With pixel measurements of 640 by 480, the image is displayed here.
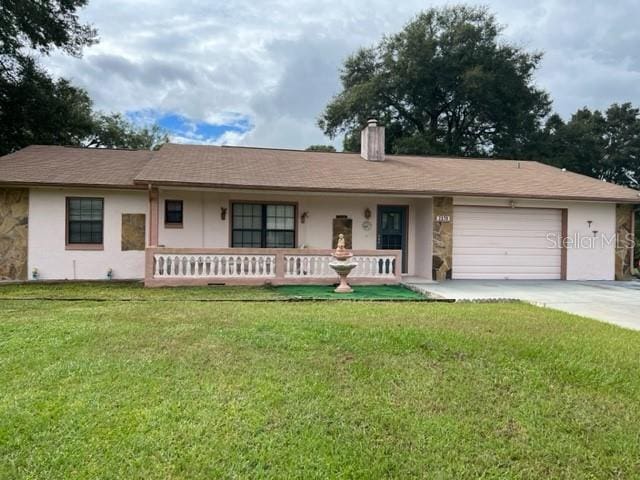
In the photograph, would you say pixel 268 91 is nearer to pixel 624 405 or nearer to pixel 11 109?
pixel 11 109

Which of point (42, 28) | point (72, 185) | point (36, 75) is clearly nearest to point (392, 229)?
point (72, 185)

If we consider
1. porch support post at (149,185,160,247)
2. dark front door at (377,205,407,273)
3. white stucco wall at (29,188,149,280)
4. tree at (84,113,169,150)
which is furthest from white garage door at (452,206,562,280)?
tree at (84,113,169,150)

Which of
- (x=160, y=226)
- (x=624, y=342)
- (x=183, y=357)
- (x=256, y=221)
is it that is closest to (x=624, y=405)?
(x=624, y=342)

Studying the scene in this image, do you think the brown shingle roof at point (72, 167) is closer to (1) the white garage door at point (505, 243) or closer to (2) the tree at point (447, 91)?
(1) the white garage door at point (505, 243)

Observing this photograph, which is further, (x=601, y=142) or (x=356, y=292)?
(x=601, y=142)

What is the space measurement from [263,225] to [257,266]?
2118 mm

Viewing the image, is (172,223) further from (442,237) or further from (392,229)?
(442,237)

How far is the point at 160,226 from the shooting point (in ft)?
38.5

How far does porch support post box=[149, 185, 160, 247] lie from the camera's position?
10484mm

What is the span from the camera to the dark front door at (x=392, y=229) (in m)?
13.0

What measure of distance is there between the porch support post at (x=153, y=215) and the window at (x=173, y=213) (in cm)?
103

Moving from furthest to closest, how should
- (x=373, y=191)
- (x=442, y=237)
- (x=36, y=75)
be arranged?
1. (x=36, y=75)
2. (x=442, y=237)
3. (x=373, y=191)

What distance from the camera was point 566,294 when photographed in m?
9.83

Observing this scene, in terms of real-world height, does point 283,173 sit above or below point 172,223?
above
